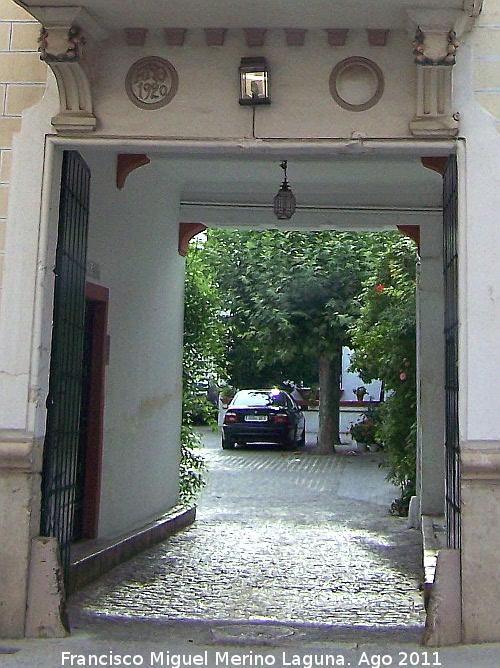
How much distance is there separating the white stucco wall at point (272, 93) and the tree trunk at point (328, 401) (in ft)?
51.7

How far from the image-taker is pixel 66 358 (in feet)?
18.4

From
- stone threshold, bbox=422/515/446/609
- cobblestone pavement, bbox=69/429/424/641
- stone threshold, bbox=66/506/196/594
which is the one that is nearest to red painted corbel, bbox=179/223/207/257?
stone threshold, bbox=66/506/196/594

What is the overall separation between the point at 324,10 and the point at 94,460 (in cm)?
431

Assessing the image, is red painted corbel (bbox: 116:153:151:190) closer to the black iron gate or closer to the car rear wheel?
the black iron gate

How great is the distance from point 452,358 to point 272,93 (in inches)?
77.8

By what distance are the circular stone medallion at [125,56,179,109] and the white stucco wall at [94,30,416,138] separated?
1.4 inches

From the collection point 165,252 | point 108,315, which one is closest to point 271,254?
point 165,252

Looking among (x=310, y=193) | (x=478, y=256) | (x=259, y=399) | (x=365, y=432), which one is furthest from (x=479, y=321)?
(x=259, y=399)

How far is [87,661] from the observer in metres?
4.43

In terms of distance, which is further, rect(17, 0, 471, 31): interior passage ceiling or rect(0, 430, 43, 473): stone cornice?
rect(0, 430, 43, 473): stone cornice

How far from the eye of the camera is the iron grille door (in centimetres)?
502

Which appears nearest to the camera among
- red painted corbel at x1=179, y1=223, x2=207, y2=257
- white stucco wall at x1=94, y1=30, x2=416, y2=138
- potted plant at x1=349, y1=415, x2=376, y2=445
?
white stucco wall at x1=94, y1=30, x2=416, y2=138

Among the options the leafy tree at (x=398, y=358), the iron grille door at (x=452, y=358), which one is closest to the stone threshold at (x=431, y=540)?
the iron grille door at (x=452, y=358)

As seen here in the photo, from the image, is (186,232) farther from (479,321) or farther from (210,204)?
(479,321)
